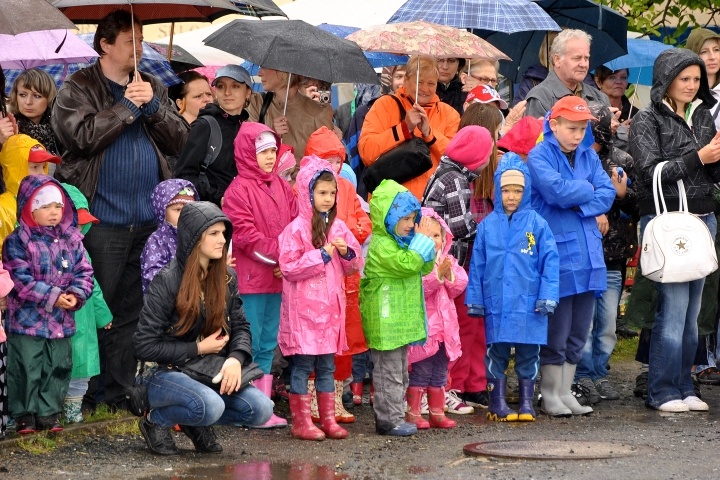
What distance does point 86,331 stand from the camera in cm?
879

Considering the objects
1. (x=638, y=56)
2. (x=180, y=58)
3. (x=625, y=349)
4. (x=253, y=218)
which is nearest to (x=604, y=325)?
(x=625, y=349)

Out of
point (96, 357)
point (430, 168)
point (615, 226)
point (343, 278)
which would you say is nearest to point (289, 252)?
point (343, 278)

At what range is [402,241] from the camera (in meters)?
8.92

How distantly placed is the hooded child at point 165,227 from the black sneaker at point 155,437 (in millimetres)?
1062

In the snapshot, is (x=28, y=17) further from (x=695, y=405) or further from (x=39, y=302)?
(x=695, y=405)

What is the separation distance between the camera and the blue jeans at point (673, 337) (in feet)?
32.5

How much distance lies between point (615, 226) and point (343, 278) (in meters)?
2.78

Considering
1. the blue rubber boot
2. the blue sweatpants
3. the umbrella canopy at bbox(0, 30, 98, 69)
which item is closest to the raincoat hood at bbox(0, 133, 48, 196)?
the umbrella canopy at bbox(0, 30, 98, 69)

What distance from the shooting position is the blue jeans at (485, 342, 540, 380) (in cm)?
944

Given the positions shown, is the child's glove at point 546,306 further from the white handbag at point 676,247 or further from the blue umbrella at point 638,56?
the blue umbrella at point 638,56

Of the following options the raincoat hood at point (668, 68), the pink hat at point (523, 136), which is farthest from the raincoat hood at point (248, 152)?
the raincoat hood at point (668, 68)

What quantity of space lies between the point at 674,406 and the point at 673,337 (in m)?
0.49

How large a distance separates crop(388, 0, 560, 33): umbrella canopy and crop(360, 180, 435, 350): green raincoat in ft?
8.33

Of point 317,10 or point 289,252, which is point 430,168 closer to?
point 289,252
